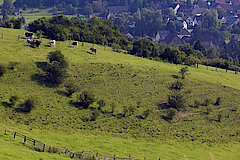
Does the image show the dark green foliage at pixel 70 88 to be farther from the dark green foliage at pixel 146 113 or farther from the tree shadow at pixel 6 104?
the dark green foliage at pixel 146 113

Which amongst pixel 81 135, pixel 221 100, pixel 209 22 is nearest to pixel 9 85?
pixel 81 135

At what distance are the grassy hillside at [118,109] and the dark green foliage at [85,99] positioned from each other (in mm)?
1381

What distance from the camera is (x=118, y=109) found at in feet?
161

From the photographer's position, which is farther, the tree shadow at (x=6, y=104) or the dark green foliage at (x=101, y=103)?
the dark green foliage at (x=101, y=103)

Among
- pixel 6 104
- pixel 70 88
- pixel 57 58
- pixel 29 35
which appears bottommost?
pixel 6 104

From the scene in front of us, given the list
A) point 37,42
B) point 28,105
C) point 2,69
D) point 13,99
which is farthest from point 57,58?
point 28,105

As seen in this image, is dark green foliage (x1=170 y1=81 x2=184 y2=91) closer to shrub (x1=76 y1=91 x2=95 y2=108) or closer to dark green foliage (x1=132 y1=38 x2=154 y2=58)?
shrub (x1=76 y1=91 x2=95 y2=108)

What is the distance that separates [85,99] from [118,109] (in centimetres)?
581

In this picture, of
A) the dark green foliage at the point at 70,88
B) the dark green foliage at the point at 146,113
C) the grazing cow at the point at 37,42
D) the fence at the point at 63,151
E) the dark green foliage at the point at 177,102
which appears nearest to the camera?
the fence at the point at 63,151

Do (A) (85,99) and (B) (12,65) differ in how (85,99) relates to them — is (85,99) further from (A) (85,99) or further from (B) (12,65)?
(B) (12,65)

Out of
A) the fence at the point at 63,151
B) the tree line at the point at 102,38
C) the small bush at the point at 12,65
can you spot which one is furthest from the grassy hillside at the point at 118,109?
the tree line at the point at 102,38

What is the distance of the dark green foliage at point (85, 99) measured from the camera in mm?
47344

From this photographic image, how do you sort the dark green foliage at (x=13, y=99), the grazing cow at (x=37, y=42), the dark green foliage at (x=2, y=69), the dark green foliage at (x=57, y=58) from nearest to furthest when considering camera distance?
the dark green foliage at (x=13, y=99) < the dark green foliage at (x=2, y=69) < the dark green foliage at (x=57, y=58) < the grazing cow at (x=37, y=42)

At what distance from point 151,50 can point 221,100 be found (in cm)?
3014
